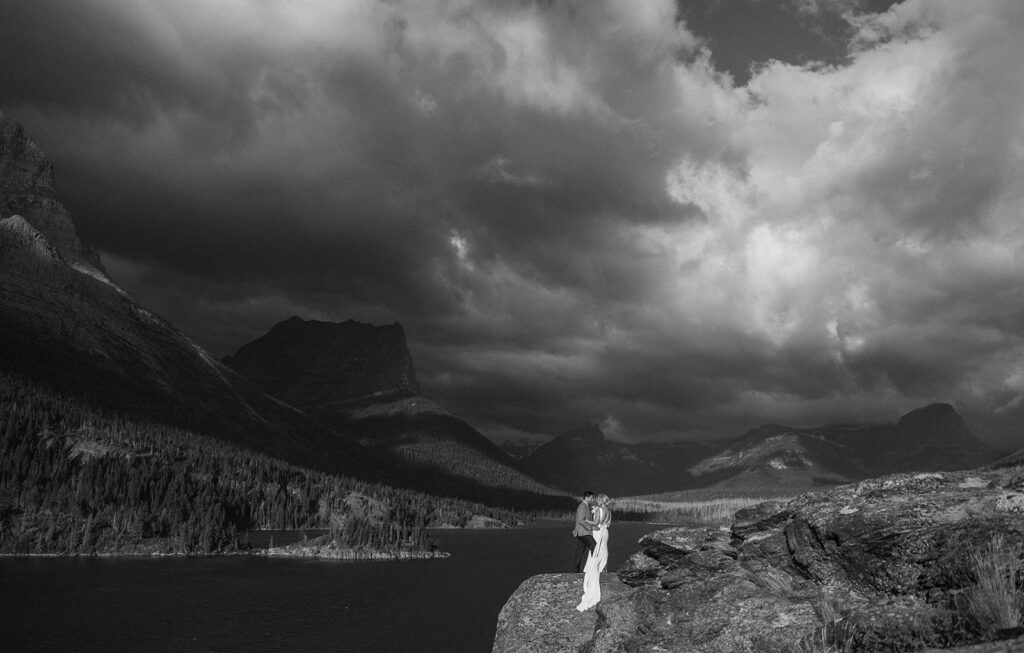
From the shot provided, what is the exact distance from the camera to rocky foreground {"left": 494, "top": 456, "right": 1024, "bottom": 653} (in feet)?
52.3

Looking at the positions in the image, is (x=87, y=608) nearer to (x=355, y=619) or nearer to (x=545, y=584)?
(x=355, y=619)

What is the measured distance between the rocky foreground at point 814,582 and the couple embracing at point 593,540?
1.95 feet

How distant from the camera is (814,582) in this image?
76.2 feet

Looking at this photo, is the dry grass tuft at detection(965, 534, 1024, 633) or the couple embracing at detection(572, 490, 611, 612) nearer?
the dry grass tuft at detection(965, 534, 1024, 633)

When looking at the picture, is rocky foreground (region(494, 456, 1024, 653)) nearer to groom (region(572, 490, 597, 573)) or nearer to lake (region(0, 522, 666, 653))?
groom (region(572, 490, 597, 573))

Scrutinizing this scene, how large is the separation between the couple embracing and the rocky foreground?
593 millimetres

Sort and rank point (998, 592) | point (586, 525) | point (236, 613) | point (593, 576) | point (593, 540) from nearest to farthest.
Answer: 1. point (998, 592)
2. point (593, 576)
3. point (593, 540)
4. point (586, 525)
5. point (236, 613)

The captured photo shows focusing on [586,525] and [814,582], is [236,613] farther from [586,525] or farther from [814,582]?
[814,582]

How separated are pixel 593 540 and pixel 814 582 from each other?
964cm

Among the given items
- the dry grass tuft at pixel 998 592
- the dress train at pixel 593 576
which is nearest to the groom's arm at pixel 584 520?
the dress train at pixel 593 576

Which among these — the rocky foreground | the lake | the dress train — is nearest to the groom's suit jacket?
the dress train

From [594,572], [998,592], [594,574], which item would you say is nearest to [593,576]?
[594,574]

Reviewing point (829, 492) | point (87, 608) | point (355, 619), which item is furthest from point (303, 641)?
point (829, 492)

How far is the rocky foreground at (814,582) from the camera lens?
52.3ft
